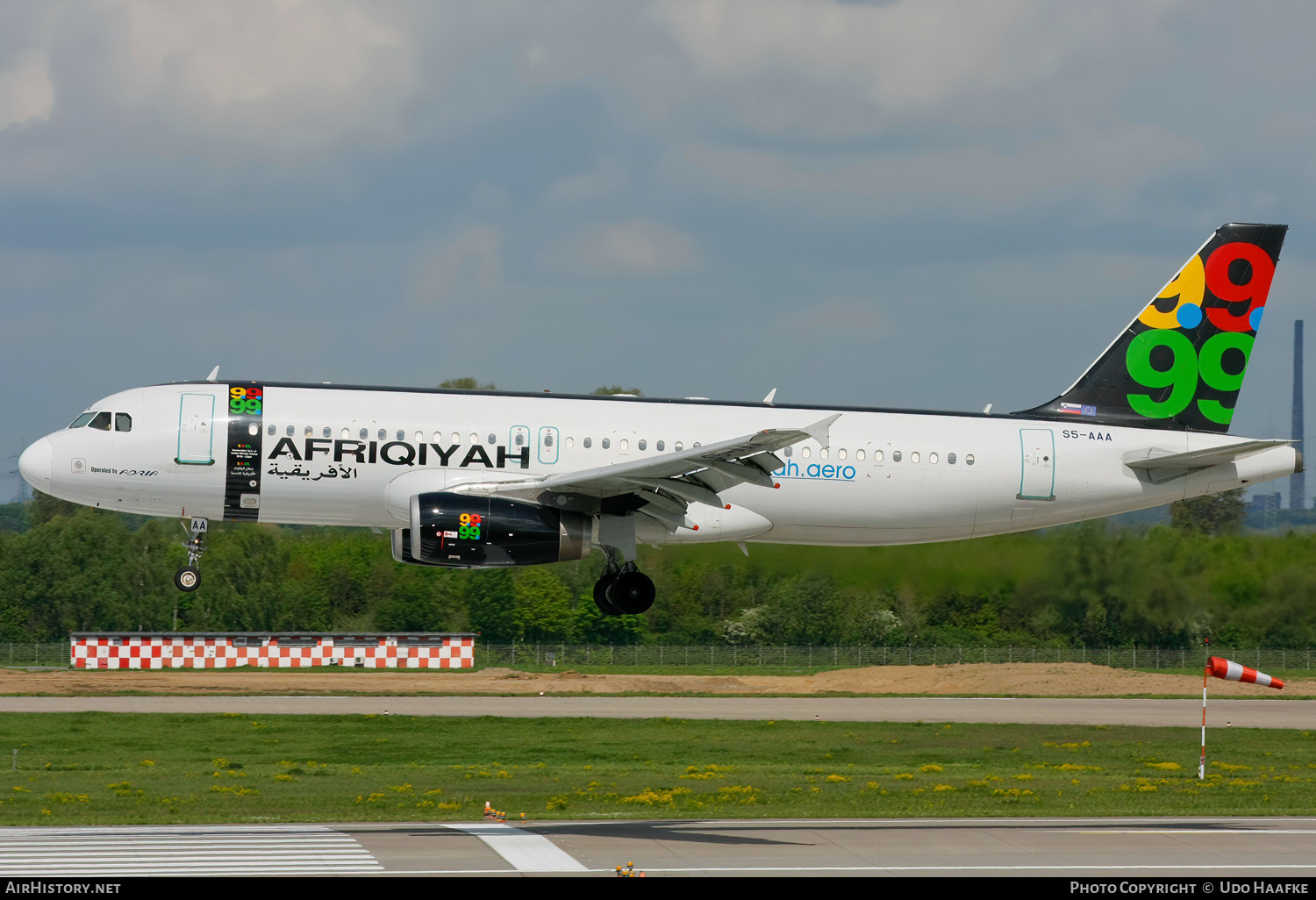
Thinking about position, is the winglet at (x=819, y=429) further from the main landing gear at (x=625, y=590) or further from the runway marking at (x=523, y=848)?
the runway marking at (x=523, y=848)

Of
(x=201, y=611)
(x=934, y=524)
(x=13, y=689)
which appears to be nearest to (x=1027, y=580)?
(x=934, y=524)

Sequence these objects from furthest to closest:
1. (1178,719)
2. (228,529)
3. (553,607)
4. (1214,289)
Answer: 1. (228,529)
2. (553,607)
3. (1178,719)
4. (1214,289)

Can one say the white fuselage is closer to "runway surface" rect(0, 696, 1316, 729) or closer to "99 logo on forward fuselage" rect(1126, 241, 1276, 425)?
"99 logo on forward fuselage" rect(1126, 241, 1276, 425)

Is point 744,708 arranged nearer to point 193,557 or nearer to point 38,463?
point 193,557

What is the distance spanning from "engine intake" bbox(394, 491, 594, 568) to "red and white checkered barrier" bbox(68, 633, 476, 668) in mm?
40775

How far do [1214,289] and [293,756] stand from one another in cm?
2553

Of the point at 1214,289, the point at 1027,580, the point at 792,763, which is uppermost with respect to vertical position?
the point at 1214,289

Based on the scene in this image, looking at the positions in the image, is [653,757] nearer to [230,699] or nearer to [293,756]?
[293,756]

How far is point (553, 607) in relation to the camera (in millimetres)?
80938

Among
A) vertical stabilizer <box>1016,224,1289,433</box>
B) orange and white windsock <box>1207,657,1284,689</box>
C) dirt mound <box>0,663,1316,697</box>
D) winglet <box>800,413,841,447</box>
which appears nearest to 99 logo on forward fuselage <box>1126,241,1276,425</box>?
vertical stabilizer <box>1016,224,1289,433</box>

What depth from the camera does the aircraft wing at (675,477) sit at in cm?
2816

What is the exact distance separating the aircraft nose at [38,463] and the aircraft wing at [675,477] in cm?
828

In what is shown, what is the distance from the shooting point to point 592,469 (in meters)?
30.6

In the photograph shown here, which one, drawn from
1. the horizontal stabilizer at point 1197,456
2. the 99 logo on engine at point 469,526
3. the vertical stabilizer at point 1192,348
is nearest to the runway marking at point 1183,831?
the horizontal stabilizer at point 1197,456
